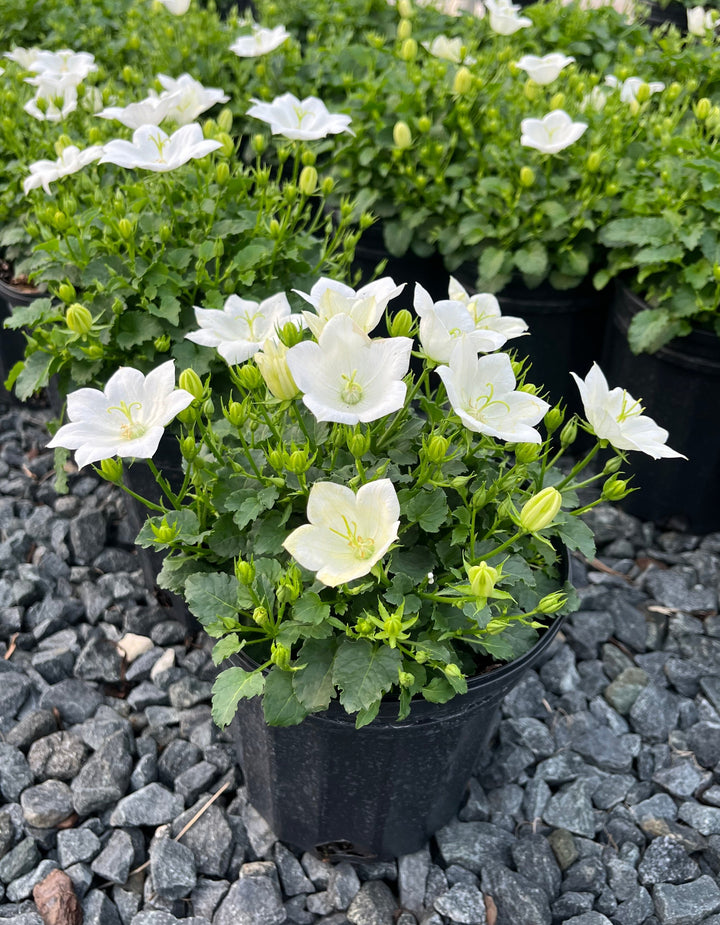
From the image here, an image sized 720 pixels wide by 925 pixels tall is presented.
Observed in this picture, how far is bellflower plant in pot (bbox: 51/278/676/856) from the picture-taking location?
136 centimetres

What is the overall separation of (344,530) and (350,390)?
0.75ft

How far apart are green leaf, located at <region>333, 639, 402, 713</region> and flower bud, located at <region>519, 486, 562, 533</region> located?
1.03ft

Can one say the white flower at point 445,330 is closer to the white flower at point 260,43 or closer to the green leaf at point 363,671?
the green leaf at point 363,671

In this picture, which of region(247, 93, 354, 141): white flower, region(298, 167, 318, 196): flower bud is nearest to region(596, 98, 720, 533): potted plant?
region(247, 93, 354, 141): white flower

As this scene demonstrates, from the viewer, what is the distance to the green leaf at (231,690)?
4.68 feet

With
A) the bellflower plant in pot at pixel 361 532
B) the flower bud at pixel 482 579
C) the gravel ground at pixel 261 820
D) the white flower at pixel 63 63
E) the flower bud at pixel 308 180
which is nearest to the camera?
the flower bud at pixel 482 579

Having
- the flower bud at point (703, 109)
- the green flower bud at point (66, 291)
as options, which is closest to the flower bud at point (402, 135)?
the flower bud at point (703, 109)

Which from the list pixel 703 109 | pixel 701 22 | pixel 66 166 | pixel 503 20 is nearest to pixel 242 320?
pixel 66 166

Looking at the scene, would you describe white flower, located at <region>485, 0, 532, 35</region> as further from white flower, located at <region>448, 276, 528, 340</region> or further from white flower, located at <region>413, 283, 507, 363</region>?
white flower, located at <region>413, 283, 507, 363</region>

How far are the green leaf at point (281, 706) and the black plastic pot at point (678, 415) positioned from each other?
1812 mm

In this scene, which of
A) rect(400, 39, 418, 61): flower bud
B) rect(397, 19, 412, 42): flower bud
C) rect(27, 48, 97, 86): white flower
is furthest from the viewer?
rect(397, 19, 412, 42): flower bud

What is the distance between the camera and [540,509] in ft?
4.43

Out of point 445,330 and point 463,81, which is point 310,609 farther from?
point 463,81

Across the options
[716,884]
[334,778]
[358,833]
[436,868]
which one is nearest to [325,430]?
[334,778]
